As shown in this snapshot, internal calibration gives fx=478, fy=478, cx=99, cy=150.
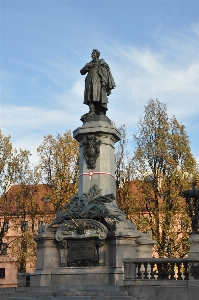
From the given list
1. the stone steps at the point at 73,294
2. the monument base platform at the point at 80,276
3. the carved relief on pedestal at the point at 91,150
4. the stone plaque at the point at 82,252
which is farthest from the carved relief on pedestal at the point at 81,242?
the carved relief on pedestal at the point at 91,150

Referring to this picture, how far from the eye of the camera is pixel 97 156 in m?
17.8

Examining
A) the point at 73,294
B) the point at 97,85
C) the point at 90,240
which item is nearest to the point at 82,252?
the point at 90,240

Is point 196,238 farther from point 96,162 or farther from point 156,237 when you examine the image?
point 156,237

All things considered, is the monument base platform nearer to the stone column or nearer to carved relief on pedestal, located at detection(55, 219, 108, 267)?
carved relief on pedestal, located at detection(55, 219, 108, 267)

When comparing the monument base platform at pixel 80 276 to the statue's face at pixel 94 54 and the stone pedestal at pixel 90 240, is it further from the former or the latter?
the statue's face at pixel 94 54

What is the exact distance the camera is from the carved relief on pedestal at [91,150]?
1777 cm

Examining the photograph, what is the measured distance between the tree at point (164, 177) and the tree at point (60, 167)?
15.2 feet

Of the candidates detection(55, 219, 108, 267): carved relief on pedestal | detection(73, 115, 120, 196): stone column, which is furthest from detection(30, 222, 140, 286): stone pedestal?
detection(73, 115, 120, 196): stone column

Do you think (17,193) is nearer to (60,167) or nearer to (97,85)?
(60,167)

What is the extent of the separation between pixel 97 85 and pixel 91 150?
2.90m

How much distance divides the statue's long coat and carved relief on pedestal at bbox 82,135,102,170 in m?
1.83

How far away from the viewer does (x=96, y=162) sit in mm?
17828

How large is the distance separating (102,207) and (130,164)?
17.7m

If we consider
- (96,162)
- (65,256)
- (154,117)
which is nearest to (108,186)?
(96,162)
